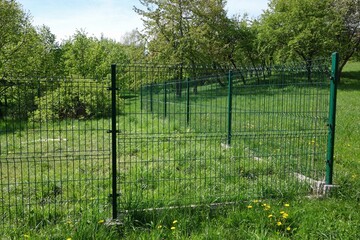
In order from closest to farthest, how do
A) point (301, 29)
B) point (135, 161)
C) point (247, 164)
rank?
point (135, 161) < point (247, 164) < point (301, 29)

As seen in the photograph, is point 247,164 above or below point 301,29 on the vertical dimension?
below

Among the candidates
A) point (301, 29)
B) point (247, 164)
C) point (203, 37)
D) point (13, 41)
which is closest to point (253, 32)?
point (301, 29)

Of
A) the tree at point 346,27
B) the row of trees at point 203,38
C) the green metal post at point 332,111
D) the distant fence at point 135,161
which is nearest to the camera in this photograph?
the distant fence at point 135,161

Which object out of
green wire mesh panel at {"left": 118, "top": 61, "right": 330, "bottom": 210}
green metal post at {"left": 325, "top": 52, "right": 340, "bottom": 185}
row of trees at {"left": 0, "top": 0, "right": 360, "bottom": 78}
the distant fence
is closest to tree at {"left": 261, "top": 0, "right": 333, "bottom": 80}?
row of trees at {"left": 0, "top": 0, "right": 360, "bottom": 78}

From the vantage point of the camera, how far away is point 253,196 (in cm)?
441

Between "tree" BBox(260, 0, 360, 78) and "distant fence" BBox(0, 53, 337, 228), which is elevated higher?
"tree" BBox(260, 0, 360, 78)

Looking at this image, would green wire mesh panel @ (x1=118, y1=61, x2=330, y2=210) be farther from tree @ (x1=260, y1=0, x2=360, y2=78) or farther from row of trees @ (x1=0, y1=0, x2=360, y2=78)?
tree @ (x1=260, y1=0, x2=360, y2=78)

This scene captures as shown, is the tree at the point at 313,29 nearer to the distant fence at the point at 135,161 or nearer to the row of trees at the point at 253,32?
the row of trees at the point at 253,32

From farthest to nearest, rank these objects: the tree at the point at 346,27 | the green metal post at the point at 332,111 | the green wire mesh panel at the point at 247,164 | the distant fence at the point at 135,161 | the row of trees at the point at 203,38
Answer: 1. the tree at the point at 346,27
2. the row of trees at the point at 203,38
3. the green metal post at the point at 332,111
4. the green wire mesh panel at the point at 247,164
5. the distant fence at the point at 135,161

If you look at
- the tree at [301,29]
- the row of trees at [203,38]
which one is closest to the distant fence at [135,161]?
the row of trees at [203,38]

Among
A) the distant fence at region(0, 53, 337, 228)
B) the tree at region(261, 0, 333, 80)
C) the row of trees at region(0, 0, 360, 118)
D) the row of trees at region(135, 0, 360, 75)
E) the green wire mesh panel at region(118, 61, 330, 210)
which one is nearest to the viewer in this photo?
the distant fence at region(0, 53, 337, 228)

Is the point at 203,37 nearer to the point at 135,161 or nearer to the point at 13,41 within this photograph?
the point at 13,41

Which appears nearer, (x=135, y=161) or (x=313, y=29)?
(x=135, y=161)

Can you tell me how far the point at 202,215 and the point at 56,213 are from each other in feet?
5.54
